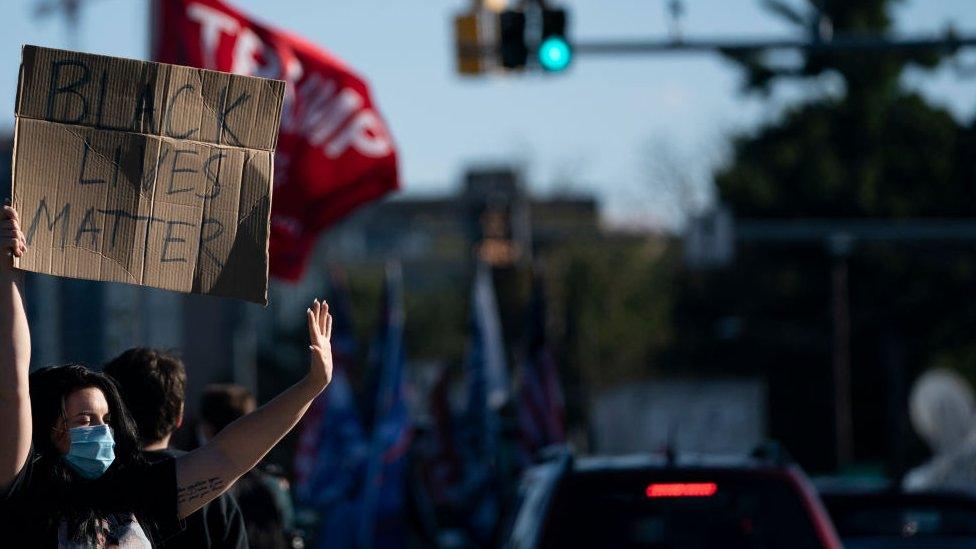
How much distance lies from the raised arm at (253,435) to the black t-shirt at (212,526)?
0.40 meters

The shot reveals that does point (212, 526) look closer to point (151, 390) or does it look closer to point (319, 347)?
point (151, 390)

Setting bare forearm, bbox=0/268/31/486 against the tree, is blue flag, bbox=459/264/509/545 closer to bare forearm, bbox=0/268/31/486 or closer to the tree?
bare forearm, bbox=0/268/31/486

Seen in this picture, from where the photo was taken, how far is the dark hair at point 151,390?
4.89m

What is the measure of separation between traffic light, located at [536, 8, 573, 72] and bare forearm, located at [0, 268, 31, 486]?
37.3 feet

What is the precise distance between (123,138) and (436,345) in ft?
197

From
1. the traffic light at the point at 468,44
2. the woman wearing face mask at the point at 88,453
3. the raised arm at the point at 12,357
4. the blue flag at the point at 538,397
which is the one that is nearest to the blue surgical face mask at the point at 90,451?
the woman wearing face mask at the point at 88,453

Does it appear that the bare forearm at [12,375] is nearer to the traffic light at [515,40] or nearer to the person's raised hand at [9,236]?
the person's raised hand at [9,236]

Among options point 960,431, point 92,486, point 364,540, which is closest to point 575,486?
point 92,486

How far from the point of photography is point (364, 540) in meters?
17.0

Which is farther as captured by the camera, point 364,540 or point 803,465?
point 803,465

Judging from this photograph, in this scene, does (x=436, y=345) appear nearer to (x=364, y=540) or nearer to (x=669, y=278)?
(x=669, y=278)

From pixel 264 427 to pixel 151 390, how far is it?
0.66 metres

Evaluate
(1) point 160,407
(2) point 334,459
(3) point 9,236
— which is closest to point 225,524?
(1) point 160,407

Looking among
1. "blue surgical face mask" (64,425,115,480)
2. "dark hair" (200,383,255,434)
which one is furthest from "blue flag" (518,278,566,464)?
"blue surgical face mask" (64,425,115,480)
